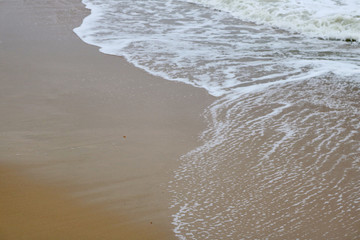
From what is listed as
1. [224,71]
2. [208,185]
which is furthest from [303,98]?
[208,185]

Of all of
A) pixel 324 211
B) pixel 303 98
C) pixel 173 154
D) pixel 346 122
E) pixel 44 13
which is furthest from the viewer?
pixel 44 13

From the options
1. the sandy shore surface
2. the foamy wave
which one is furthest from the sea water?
the sandy shore surface

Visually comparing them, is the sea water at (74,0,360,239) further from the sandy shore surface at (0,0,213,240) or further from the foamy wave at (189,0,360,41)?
the sandy shore surface at (0,0,213,240)

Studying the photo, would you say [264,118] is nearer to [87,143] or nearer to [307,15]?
[87,143]

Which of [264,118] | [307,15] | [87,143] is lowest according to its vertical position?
[87,143]

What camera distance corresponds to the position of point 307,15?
1103cm

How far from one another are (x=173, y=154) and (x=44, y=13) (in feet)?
27.6

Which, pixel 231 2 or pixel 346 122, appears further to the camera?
pixel 231 2

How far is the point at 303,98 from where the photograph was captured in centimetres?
523

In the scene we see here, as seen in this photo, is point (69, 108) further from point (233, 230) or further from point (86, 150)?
point (233, 230)

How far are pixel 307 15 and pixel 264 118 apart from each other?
7.23 meters

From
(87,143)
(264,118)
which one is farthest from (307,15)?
(87,143)

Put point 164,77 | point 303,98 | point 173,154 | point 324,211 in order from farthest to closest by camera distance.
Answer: point 164,77 → point 303,98 → point 173,154 → point 324,211

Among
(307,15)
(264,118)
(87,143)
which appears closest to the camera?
(87,143)
